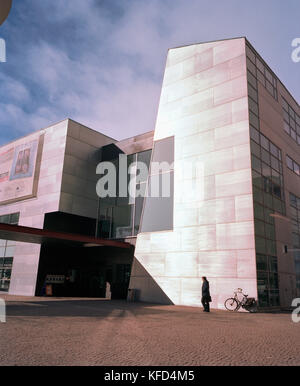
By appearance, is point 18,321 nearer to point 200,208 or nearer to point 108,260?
point 200,208

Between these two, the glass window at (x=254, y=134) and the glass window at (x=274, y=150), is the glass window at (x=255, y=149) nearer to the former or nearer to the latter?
the glass window at (x=254, y=134)

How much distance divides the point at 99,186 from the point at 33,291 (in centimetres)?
1013

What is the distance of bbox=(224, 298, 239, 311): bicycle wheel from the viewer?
17.8 m

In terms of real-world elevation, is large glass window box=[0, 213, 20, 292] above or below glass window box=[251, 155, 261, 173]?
below

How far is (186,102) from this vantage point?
79.3ft

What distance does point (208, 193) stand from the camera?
20.8 m

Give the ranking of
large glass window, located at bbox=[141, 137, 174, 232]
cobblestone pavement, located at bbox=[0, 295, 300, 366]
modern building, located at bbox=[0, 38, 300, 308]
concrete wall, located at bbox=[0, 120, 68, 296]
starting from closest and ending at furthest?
cobblestone pavement, located at bbox=[0, 295, 300, 366] < modern building, located at bbox=[0, 38, 300, 308] < large glass window, located at bbox=[141, 137, 174, 232] < concrete wall, located at bbox=[0, 120, 68, 296]

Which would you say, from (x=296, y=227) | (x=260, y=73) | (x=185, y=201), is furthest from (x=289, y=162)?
(x=185, y=201)

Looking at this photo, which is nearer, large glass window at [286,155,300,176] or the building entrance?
large glass window at [286,155,300,176]

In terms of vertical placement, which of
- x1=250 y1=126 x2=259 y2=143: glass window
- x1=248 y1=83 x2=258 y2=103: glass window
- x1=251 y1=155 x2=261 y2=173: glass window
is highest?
x1=248 y1=83 x2=258 y2=103: glass window

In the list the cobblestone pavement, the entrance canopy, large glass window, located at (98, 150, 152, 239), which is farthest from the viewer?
large glass window, located at (98, 150, 152, 239)

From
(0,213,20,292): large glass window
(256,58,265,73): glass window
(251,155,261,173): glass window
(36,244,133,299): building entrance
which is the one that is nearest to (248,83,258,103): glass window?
(256,58,265,73): glass window

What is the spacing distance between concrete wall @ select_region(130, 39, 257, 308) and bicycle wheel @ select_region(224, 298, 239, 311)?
391 mm

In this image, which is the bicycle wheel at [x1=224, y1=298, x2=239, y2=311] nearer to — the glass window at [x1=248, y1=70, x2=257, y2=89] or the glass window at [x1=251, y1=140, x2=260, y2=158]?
the glass window at [x1=251, y1=140, x2=260, y2=158]
